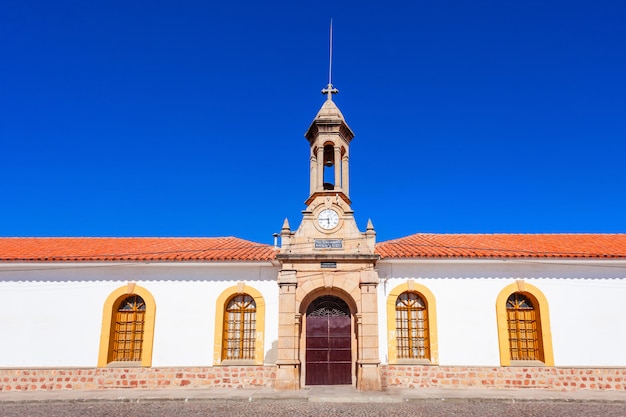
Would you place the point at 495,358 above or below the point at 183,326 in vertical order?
below

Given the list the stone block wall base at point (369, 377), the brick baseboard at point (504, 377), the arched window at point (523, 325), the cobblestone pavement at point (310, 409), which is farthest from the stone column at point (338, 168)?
the cobblestone pavement at point (310, 409)

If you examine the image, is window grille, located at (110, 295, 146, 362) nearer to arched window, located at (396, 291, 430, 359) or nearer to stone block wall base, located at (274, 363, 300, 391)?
stone block wall base, located at (274, 363, 300, 391)

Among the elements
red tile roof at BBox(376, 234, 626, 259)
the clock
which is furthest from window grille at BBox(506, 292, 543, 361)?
the clock

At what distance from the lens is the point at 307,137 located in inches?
649

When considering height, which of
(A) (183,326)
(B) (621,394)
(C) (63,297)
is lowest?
(B) (621,394)

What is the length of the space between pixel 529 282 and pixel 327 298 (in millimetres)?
7018

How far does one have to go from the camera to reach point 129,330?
14.7 metres

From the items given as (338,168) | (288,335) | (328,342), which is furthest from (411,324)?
(338,168)

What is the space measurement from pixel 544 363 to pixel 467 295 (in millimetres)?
3228

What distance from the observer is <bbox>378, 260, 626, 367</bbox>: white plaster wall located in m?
14.0

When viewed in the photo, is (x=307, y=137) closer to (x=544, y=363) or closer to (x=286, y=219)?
(x=286, y=219)

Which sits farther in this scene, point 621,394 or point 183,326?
point 183,326

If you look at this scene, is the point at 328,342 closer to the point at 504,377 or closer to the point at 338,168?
the point at 504,377

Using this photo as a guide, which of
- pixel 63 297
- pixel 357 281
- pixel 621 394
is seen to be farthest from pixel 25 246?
pixel 621 394
